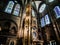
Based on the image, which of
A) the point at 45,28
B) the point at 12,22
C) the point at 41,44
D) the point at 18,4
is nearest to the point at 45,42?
the point at 41,44

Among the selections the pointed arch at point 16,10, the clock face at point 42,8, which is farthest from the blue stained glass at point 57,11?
the pointed arch at point 16,10

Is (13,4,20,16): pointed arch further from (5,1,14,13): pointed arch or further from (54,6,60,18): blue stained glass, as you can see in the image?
(54,6,60,18): blue stained glass

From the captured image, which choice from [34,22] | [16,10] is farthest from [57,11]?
[16,10]

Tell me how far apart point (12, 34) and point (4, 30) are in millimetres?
808

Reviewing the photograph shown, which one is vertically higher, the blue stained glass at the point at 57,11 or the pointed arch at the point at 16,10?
the pointed arch at the point at 16,10

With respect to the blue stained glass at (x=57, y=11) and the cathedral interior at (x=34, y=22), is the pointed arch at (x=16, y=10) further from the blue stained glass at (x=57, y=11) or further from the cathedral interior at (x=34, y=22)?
the blue stained glass at (x=57, y=11)

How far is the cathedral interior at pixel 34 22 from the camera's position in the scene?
1009 cm

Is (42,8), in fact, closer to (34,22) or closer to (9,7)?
(34,22)

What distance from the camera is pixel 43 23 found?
39.3ft

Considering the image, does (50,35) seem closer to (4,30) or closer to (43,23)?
(43,23)

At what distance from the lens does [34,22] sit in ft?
40.5

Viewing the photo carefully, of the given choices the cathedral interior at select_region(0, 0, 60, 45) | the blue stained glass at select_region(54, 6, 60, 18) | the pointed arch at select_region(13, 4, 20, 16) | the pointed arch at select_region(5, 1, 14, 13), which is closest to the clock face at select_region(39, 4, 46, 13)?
the cathedral interior at select_region(0, 0, 60, 45)

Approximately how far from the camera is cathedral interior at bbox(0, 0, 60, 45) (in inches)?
397

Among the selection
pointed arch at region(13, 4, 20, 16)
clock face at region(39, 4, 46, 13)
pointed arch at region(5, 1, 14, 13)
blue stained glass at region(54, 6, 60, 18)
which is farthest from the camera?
clock face at region(39, 4, 46, 13)
